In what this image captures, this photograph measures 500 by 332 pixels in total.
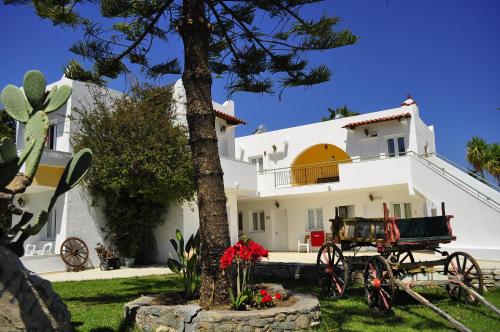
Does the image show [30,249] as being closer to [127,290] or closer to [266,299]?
[127,290]

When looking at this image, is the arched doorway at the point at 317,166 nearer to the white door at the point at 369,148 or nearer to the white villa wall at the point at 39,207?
the white door at the point at 369,148

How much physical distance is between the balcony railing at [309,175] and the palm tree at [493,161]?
9.02m

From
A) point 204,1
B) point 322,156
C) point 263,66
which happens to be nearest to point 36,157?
point 204,1

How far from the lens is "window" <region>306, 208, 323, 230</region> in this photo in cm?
2183

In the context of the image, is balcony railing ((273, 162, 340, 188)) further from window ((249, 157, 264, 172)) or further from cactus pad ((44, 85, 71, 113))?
cactus pad ((44, 85, 71, 113))

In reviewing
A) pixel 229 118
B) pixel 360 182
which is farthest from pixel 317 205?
pixel 229 118

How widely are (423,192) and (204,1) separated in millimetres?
12615

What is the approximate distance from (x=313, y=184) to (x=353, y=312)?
1318 centimetres

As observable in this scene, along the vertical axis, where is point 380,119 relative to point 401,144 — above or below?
above

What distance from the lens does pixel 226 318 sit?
207 inches

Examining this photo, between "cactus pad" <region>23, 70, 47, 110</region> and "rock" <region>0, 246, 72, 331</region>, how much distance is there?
172cm

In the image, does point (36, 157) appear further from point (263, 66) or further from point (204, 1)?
point (263, 66)

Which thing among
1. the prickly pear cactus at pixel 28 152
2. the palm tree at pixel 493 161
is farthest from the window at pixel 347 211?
the prickly pear cactus at pixel 28 152

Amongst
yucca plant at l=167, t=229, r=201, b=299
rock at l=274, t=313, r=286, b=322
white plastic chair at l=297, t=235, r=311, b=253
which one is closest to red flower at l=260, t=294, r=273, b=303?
rock at l=274, t=313, r=286, b=322
